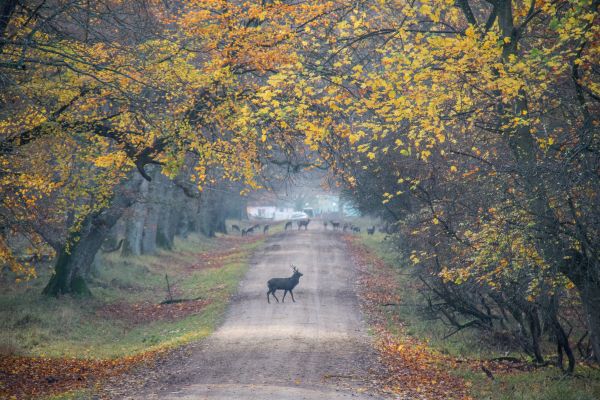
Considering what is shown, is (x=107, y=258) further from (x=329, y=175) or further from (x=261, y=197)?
(x=261, y=197)

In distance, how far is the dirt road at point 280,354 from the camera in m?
11.8

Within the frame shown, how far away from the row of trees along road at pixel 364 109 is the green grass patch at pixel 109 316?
3.19 m

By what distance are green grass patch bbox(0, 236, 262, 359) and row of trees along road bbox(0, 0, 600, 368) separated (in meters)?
3.19

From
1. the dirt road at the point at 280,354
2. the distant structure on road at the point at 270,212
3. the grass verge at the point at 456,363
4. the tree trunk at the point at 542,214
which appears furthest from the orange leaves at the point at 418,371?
the distant structure on road at the point at 270,212

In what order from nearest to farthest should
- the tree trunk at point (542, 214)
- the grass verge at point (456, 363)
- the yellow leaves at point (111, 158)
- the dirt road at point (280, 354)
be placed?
the tree trunk at point (542, 214), the dirt road at point (280, 354), the grass verge at point (456, 363), the yellow leaves at point (111, 158)

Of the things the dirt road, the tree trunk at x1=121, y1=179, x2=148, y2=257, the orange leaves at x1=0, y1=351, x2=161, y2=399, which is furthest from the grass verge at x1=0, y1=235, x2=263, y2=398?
the dirt road

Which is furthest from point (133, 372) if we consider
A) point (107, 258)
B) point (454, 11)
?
point (107, 258)

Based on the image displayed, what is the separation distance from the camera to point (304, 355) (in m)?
15.0

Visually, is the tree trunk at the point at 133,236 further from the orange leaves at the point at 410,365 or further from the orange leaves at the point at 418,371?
the orange leaves at the point at 418,371

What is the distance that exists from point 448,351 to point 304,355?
4047 mm

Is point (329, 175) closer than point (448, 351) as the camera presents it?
No

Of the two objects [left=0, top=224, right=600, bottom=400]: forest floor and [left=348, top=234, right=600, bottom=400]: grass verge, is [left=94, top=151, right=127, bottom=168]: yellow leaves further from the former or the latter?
[left=348, top=234, right=600, bottom=400]: grass verge

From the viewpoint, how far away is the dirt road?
1180 centimetres

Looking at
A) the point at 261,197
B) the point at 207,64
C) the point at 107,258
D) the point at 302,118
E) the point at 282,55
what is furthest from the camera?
the point at 261,197
